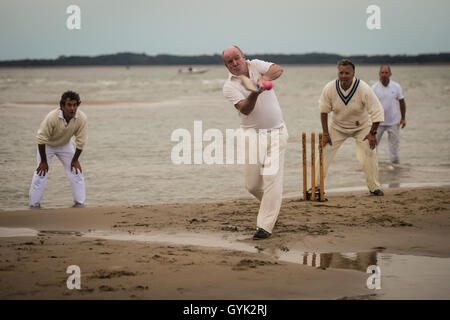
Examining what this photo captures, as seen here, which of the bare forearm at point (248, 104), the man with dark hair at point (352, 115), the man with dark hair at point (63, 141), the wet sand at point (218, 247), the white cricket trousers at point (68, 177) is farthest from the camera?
the white cricket trousers at point (68, 177)

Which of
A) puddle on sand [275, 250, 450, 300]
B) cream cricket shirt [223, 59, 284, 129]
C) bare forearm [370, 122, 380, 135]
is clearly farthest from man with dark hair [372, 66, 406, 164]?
puddle on sand [275, 250, 450, 300]

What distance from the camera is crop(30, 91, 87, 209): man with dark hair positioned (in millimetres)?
9445

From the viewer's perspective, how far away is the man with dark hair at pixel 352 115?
9.18 meters

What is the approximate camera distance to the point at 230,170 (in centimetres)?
1358

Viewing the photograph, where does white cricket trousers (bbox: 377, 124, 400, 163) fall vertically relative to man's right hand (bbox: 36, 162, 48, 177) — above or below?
above

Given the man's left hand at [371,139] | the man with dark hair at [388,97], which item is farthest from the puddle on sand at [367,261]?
the man with dark hair at [388,97]

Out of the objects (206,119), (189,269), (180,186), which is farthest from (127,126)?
(189,269)

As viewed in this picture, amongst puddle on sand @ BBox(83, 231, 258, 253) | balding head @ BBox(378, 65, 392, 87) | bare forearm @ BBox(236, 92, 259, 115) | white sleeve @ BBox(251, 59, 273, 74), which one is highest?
balding head @ BBox(378, 65, 392, 87)

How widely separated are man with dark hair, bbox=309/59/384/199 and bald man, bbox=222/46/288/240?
238cm

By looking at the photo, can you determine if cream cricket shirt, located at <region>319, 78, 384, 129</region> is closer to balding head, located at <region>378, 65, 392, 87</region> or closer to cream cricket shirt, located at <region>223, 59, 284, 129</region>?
cream cricket shirt, located at <region>223, 59, 284, 129</region>

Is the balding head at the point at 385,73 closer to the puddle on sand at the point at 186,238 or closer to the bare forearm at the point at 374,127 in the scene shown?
the bare forearm at the point at 374,127

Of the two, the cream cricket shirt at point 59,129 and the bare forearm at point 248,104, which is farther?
the cream cricket shirt at point 59,129

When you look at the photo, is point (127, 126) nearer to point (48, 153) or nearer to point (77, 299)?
point (48, 153)

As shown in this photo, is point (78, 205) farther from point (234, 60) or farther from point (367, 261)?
point (367, 261)
